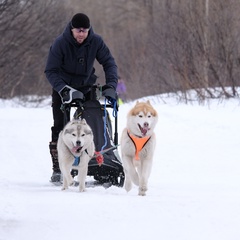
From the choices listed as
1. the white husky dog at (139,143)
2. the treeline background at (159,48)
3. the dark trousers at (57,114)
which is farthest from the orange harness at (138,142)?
the treeline background at (159,48)

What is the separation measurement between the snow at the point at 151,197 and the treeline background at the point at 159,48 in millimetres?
4584

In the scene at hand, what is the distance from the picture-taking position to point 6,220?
449cm

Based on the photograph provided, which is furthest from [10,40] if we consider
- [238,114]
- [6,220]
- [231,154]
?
[6,220]

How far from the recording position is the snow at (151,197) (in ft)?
14.1

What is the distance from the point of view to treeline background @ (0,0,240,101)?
54.3 feet

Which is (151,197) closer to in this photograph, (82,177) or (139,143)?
(139,143)

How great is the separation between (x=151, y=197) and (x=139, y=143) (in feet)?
2.16

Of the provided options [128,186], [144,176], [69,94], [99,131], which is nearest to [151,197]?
[144,176]

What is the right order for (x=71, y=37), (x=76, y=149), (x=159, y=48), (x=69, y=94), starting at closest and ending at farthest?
(x=76, y=149) < (x=69, y=94) < (x=71, y=37) < (x=159, y=48)

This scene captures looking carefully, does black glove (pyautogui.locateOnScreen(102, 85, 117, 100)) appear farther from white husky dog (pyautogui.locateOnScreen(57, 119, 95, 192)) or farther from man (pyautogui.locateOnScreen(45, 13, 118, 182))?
white husky dog (pyautogui.locateOnScreen(57, 119, 95, 192))

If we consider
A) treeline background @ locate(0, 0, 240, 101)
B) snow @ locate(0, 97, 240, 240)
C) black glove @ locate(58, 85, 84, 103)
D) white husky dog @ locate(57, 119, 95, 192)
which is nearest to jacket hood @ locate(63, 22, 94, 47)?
black glove @ locate(58, 85, 84, 103)

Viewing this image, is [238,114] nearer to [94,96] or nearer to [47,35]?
[94,96]

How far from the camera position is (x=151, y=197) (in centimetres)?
566

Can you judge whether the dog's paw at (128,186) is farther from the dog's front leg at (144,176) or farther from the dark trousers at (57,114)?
the dark trousers at (57,114)
